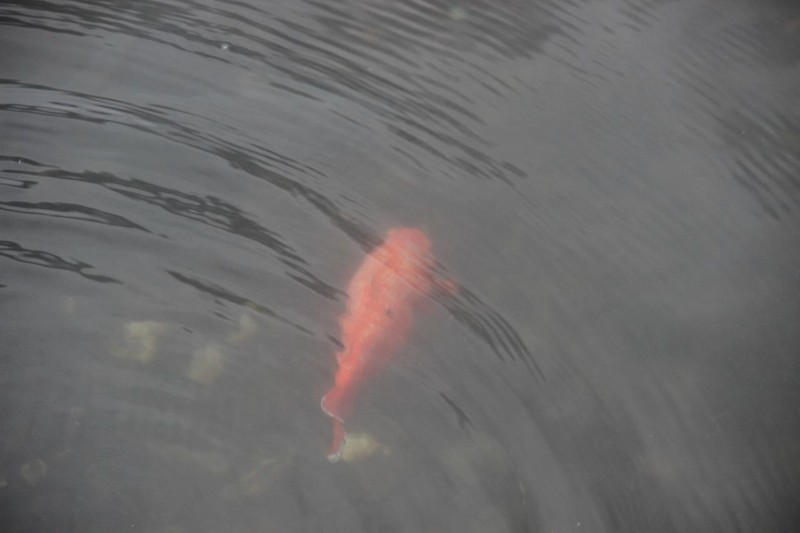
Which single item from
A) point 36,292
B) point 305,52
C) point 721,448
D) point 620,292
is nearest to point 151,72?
point 305,52

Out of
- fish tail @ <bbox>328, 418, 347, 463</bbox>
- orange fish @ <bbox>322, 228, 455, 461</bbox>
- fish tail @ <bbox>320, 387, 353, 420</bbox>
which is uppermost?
orange fish @ <bbox>322, 228, 455, 461</bbox>

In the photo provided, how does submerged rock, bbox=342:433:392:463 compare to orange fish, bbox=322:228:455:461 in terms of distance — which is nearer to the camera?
submerged rock, bbox=342:433:392:463

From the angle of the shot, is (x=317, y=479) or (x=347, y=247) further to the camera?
(x=347, y=247)

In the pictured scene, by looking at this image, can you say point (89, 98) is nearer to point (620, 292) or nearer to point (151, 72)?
point (151, 72)

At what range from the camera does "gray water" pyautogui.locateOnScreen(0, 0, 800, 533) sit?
2.10 m

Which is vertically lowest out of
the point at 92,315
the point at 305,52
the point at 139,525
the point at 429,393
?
the point at 139,525

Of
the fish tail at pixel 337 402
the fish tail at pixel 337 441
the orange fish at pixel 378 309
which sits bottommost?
the fish tail at pixel 337 441

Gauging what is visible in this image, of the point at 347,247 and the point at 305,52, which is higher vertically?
the point at 305,52

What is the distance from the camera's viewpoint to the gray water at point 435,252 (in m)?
2.10

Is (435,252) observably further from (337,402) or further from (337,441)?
(337,441)

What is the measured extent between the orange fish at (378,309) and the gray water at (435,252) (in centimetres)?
4

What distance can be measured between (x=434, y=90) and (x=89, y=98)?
134 centimetres

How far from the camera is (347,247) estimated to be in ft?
8.46

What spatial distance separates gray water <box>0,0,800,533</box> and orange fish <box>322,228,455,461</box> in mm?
43
